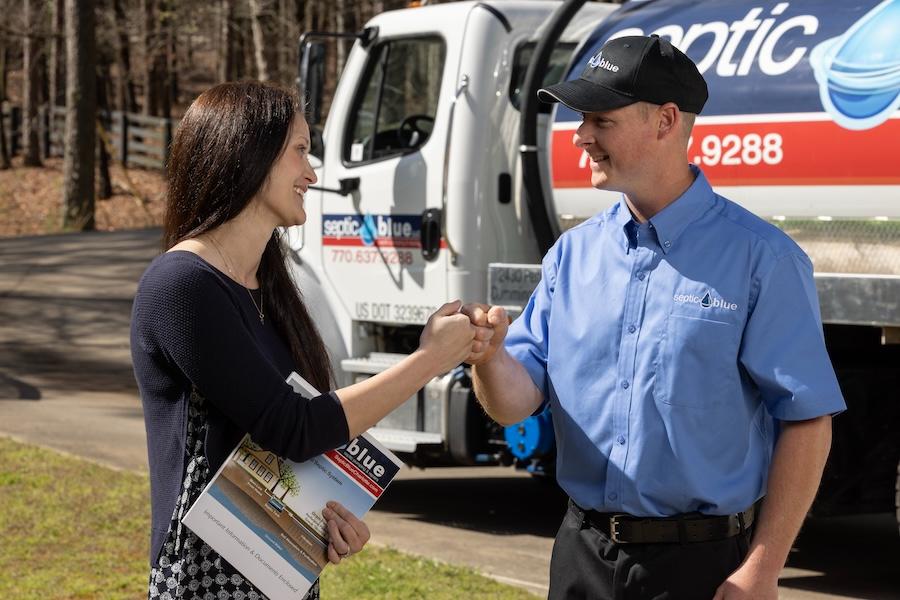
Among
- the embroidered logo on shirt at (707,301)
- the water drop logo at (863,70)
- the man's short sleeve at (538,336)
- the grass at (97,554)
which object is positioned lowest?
the grass at (97,554)

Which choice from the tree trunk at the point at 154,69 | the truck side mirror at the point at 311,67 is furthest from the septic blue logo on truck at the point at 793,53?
the tree trunk at the point at 154,69

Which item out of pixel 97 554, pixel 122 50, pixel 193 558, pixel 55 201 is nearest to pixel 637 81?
pixel 193 558

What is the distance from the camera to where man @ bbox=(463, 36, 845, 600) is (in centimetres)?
284

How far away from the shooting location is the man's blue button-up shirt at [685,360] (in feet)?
9.37

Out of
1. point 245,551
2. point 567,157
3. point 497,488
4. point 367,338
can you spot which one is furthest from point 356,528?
point 497,488

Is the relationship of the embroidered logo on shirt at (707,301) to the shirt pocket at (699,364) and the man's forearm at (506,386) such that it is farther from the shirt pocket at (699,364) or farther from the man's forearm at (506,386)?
the man's forearm at (506,386)

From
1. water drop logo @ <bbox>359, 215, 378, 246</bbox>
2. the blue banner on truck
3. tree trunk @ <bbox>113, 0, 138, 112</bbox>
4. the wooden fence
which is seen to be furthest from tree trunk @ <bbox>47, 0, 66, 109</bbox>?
the blue banner on truck

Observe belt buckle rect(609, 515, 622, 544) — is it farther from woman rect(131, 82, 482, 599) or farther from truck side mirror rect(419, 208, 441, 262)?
truck side mirror rect(419, 208, 441, 262)

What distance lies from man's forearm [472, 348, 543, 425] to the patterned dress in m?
0.69

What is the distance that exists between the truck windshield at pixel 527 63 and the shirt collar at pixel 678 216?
15.5 ft

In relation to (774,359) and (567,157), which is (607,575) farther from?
(567,157)

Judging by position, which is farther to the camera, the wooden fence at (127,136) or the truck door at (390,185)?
the wooden fence at (127,136)

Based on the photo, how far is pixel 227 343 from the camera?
2.70 m

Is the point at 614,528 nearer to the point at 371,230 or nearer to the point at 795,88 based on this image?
the point at 795,88
